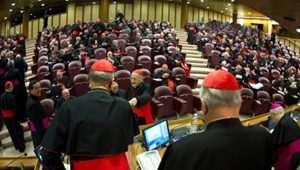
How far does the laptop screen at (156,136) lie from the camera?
14.1 ft

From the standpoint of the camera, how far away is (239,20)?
3778 centimetres

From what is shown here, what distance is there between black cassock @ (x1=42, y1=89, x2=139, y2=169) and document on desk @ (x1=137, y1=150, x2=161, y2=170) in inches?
43.5

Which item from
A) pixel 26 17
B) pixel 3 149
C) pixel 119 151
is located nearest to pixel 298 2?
pixel 3 149

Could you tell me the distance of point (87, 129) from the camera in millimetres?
2543

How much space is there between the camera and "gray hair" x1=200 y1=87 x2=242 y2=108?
1.89 meters

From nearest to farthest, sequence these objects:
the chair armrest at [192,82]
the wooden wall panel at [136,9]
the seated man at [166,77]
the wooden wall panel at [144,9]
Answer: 1. the seated man at [166,77]
2. the chair armrest at [192,82]
3. the wooden wall panel at [136,9]
4. the wooden wall panel at [144,9]

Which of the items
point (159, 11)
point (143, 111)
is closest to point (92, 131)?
point (143, 111)

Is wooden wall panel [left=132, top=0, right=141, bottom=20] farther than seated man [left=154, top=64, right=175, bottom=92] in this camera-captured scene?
Yes

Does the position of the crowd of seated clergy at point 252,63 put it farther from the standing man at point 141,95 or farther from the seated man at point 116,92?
the standing man at point 141,95

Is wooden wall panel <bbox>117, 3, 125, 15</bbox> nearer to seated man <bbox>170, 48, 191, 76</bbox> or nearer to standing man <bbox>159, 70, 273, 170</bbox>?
seated man <bbox>170, 48, 191, 76</bbox>

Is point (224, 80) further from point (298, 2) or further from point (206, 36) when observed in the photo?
point (206, 36)

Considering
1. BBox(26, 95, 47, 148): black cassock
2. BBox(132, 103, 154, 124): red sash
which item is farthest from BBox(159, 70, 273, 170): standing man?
BBox(26, 95, 47, 148): black cassock

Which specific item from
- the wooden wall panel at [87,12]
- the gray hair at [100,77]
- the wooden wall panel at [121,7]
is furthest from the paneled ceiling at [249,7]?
the gray hair at [100,77]

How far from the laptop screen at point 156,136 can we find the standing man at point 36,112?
2582 millimetres
